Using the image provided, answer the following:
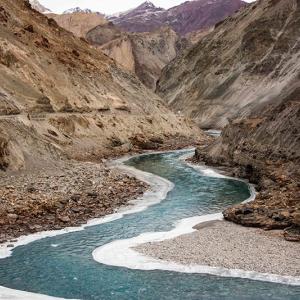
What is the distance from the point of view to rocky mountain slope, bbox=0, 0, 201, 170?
5029 centimetres

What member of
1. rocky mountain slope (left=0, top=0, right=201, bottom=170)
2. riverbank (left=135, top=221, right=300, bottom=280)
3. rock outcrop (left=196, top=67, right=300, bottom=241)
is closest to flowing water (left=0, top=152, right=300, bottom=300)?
riverbank (left=135, top=221, right=300, bottom=280)

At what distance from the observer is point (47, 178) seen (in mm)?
41625

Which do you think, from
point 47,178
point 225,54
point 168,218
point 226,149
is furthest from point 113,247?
point 225,54

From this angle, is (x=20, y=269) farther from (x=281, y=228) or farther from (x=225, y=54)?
(x=225, y=54)

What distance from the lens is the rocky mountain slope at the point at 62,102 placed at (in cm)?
5029

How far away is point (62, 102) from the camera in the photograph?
227 feet

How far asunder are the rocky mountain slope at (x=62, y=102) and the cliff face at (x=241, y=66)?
25215 millimetres

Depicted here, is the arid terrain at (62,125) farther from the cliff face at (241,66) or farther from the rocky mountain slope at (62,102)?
the cliff face at (241,66)

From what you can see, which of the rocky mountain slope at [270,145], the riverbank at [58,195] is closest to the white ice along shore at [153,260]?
the riverbank at [58,195]

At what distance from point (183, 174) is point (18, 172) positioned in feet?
60.1

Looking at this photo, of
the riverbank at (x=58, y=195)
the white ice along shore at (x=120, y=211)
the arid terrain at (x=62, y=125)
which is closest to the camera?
the white ice along shore at (x=120, y=211)

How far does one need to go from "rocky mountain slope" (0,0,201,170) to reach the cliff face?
25.2 metres

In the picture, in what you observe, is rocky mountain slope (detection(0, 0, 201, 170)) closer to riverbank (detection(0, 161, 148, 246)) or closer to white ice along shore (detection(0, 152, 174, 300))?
riverbank (detection(0, 161, 148, 246))

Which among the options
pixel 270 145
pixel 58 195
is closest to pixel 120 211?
pixel 58 195
